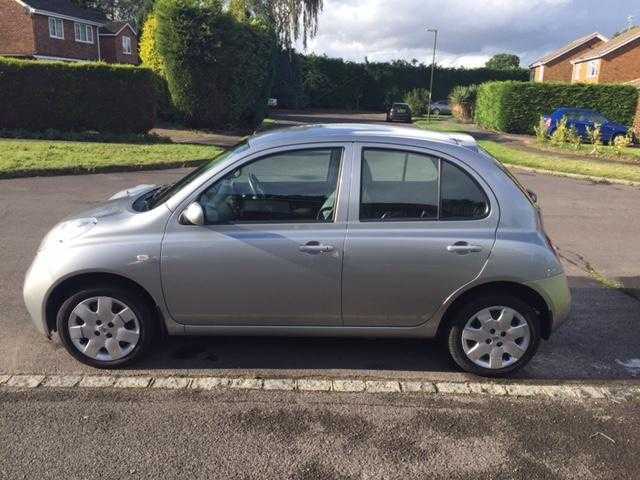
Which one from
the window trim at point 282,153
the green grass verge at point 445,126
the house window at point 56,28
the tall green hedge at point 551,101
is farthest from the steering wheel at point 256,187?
the house window at point 56,28

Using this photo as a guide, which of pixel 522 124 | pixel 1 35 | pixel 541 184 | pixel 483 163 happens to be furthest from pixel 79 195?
pixel 1 35

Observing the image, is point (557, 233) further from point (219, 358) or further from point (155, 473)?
point (155, 473)

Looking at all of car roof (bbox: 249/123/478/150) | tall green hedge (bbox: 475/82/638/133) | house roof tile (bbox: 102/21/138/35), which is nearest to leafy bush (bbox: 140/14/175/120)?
tall green hedge (bbox: 475/82/638/133)

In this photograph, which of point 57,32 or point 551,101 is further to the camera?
point 57,32

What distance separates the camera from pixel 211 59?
22.3 metres

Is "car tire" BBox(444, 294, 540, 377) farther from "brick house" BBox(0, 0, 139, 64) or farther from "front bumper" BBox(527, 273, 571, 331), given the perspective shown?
"brick house" BBox(0, 0, 139, 64)

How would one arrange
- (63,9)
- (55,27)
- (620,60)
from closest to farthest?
(55,27), (63,9), (620,60)

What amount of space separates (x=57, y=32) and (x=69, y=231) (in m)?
43.1

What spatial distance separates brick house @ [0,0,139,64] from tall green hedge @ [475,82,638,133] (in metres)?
30.1

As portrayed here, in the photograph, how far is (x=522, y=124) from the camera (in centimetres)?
2892

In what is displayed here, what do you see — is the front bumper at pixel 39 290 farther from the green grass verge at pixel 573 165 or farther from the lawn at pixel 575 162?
the green grass verge at pixel 573 165

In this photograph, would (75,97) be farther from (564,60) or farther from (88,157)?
(564,60)

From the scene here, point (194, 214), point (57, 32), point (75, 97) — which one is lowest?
point (194, 214)

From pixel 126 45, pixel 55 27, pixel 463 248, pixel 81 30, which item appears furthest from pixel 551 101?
pixel 126 45
